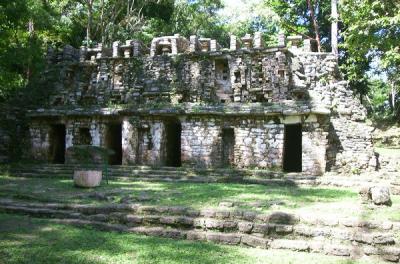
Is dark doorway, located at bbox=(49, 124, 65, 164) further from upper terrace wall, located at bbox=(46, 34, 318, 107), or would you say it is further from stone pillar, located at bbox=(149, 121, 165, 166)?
stone pillar, located at bbox=(149, 121, 165, 166)

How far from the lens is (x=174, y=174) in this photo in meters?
16.9

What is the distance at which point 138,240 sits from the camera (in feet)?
27.2

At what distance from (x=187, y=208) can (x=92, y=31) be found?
2357 cm

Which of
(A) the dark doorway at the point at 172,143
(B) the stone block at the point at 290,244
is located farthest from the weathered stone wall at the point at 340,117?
(B) the stone block at the point at 290,244

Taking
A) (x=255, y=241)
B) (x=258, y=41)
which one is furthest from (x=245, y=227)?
(x=258, y=41)

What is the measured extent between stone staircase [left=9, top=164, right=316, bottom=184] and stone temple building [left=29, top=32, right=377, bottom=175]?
36.6 inches

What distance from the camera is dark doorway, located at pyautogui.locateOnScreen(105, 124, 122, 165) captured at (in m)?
20.4

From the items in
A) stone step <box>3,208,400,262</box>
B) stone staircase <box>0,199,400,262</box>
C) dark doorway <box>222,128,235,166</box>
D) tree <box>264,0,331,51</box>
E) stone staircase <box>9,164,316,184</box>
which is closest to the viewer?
stone step <box>3,208,400,262</box>

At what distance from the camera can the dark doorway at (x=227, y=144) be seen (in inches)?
709

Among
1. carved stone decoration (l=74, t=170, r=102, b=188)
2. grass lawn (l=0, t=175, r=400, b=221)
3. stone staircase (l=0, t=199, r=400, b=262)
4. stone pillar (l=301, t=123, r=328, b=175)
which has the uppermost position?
stone pillar (l=301, t=123, r=328, b=175)

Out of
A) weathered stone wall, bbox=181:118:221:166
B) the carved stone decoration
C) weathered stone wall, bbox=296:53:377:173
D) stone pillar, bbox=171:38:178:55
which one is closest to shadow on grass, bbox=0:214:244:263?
the carved stone decoration

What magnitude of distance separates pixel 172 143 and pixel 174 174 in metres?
3.67

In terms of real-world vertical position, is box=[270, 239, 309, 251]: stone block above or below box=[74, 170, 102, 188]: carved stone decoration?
below

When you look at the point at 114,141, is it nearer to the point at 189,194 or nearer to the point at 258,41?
the point at 258,41
